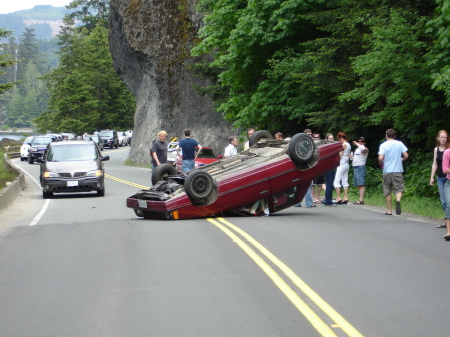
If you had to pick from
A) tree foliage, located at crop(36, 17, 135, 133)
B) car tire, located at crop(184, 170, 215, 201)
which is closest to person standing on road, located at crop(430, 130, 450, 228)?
car tire, located at crop(184, 170, 215, 201)

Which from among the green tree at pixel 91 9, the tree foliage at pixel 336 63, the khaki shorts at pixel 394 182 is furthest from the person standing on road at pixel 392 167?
the green tree at pixel 91 9

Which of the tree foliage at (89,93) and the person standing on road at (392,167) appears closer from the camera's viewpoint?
the person standing on road at (392,167)

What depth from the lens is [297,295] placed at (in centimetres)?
751

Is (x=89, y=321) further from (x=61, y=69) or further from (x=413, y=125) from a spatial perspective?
(x=61, y=69)

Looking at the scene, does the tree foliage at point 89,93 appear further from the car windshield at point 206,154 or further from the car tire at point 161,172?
the car tire at point 161,172

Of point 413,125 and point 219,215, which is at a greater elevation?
point 413,125

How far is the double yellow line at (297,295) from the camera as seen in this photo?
6.26 meters

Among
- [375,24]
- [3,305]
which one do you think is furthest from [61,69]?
[3,305]

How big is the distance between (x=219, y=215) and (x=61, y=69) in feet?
249

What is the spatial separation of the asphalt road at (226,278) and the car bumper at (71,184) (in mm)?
7924

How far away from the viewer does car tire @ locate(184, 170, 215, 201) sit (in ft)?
46.3

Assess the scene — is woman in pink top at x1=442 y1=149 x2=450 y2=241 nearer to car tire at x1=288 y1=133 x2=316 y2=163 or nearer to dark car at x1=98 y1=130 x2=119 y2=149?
car tire at x1=288 y1=133 x2=316 y2=163

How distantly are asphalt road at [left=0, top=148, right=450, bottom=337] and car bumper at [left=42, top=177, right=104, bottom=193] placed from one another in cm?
792

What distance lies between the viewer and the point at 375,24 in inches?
789
